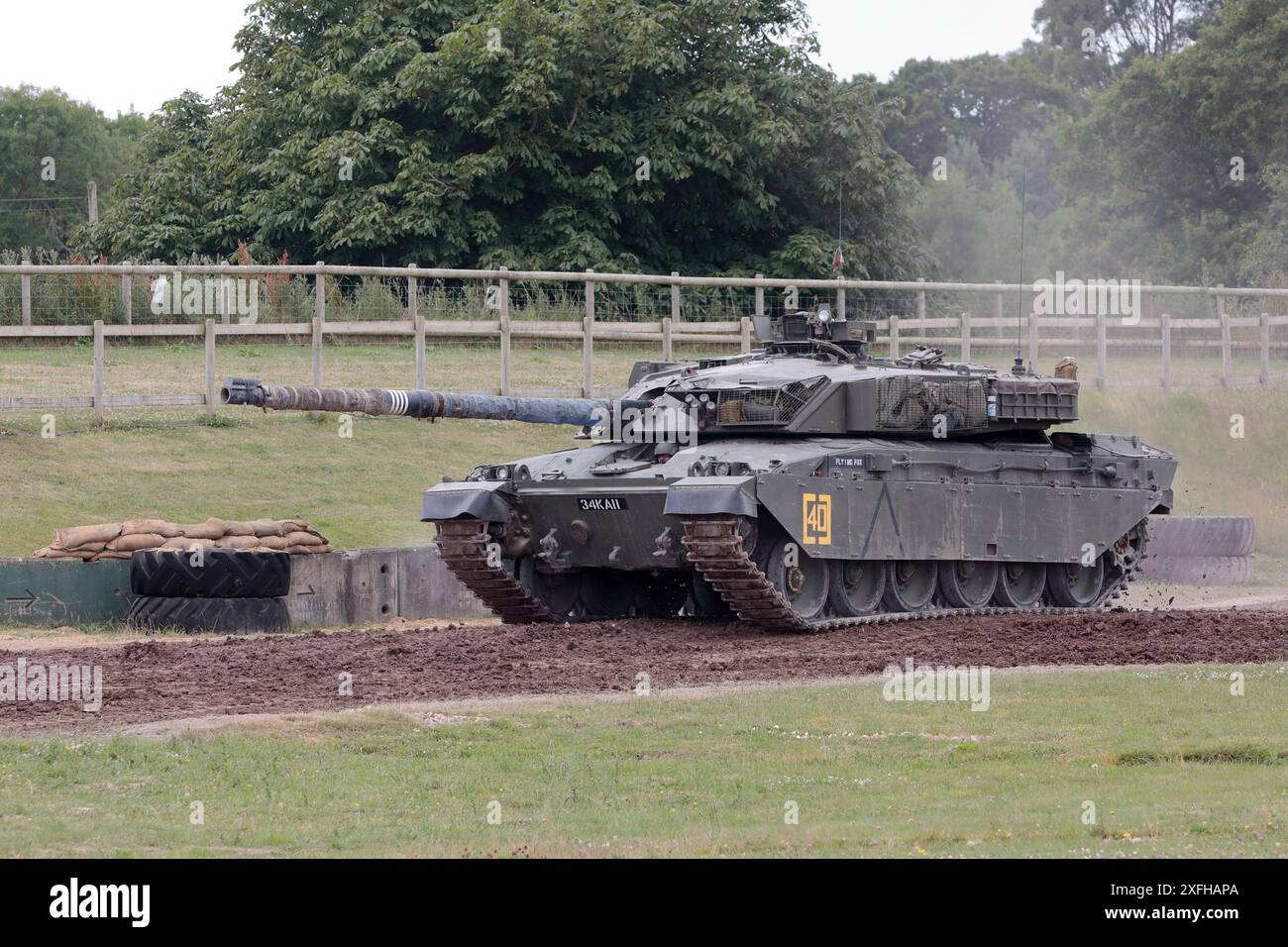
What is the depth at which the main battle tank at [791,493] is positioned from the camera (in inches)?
699

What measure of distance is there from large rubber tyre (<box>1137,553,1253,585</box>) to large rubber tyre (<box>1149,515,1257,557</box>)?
3.2 inches

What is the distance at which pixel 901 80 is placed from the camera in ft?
309

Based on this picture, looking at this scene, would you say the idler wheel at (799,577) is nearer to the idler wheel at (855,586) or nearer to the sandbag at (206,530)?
the idler wheel at (855,586)

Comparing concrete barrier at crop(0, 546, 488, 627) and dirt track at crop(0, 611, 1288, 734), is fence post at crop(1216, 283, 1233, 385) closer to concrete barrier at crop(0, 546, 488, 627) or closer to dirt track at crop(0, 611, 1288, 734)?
dirt track at crop(0, 611, 1288, 734)

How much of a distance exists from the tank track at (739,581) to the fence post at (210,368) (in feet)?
33.3

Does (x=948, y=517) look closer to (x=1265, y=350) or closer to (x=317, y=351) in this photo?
(x=317, y=351)

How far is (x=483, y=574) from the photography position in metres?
18.9

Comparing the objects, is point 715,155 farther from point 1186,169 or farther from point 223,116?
point 1186,169

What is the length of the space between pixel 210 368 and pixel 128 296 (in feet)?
7.79

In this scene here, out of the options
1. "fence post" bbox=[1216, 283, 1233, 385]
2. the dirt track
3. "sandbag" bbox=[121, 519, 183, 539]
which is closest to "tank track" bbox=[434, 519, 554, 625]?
the dirt track

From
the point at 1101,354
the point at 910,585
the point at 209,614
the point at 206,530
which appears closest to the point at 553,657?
the point at 209,614

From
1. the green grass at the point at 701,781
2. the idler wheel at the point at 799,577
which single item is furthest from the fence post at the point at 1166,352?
the green grass at the point at 701,781

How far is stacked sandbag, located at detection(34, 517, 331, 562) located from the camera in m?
18.7
